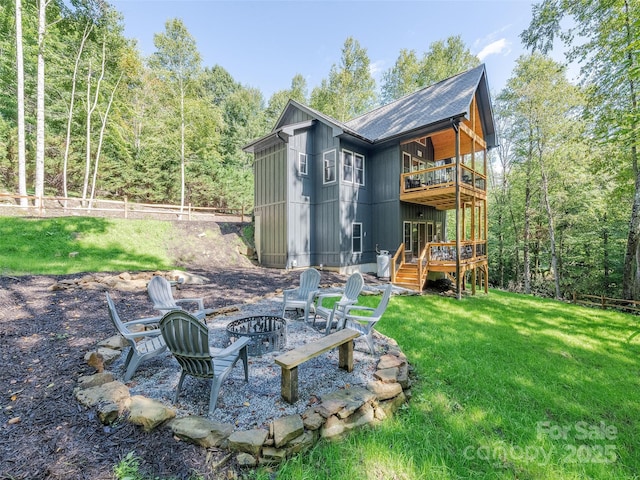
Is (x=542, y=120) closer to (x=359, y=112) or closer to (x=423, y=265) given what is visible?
(x=423, y=265)

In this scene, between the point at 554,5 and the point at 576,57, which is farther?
the point at 576,57

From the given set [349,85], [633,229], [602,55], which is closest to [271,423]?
[633,229]

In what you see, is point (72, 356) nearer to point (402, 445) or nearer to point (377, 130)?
point (402, 445)

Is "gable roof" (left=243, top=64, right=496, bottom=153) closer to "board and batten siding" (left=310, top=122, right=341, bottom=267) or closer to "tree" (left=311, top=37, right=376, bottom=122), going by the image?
"board and batten siding" (left=310, top=122, right=341, bottom=267)

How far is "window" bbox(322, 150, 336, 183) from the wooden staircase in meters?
5.02

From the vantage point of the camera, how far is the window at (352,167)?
1217cm

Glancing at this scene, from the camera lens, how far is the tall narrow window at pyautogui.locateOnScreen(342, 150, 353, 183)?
12.1 metres

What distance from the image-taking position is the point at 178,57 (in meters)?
17.3

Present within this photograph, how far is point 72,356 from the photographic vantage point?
11.6 ft

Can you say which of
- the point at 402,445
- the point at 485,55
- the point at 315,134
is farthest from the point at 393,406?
the point at 485,55

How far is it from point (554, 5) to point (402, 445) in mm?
15676

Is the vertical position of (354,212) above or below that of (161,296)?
above

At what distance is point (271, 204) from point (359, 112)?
13875mm

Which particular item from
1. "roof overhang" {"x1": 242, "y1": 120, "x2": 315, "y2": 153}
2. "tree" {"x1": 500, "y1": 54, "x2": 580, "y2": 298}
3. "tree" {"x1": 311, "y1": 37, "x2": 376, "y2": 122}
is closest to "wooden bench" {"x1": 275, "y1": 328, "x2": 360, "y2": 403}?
"roof overhang" {"x1": 242, "y1": 120, "x2": 315, "y2": 153}
